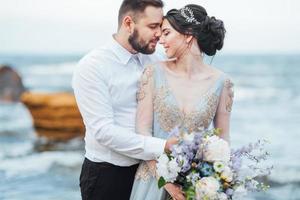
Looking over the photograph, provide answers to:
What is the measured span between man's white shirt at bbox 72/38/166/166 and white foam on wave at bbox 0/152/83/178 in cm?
572

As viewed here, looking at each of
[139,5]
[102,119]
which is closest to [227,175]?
[102,119]

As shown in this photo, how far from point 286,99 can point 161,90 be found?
40.7 feet

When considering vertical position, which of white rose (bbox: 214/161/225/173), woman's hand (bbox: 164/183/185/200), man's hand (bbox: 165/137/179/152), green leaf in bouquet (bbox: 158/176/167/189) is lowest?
woman's hand (bbox: 164/183/185/200)

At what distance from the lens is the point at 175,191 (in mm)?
2639

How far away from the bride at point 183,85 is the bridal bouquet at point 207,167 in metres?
0.24

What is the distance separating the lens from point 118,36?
9.70 feet

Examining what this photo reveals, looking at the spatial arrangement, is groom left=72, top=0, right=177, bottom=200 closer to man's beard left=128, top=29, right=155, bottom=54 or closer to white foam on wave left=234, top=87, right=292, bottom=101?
man's beard left=128, top=29, right=155, bottom=54

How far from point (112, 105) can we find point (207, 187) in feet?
2.05

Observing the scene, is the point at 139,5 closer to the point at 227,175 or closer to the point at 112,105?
the point at 112,105

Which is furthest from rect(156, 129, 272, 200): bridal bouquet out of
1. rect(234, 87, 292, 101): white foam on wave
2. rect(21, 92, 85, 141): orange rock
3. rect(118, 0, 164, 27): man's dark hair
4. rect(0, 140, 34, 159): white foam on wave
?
rect(234, 87, 292, 101): white foam on wave

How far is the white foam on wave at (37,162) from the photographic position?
8.78 meters

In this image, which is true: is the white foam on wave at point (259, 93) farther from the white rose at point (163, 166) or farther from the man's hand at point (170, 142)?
the white rose at point (163, 166)

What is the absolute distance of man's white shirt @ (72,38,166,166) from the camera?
108 inches

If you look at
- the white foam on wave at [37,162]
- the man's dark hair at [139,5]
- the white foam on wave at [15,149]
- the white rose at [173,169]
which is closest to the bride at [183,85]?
→ the man's dark hair at [139,5]
